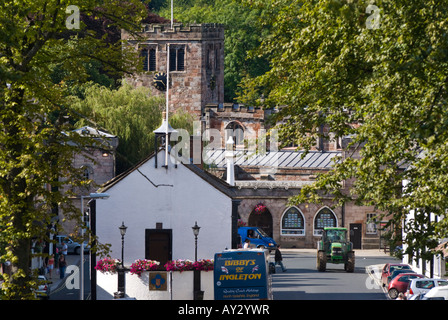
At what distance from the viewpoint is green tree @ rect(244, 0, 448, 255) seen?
2044cm

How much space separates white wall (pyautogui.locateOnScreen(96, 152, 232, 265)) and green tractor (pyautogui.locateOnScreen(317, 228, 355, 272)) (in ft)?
38.5

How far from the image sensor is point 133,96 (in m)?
77.1

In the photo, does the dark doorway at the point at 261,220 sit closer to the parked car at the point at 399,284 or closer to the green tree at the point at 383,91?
the parked car at the point at 399,284

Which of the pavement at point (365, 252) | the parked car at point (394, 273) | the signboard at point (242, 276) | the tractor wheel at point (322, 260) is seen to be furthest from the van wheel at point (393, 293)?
the pavement at point (365, 252)

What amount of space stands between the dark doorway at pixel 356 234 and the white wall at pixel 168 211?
30.8 m

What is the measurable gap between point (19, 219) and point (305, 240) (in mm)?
50510

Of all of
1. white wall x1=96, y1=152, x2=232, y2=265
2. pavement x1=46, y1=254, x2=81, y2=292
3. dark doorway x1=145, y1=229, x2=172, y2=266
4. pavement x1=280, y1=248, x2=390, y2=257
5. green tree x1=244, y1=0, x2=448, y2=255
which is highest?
green tree x1=244, y1=0, x2=448, y2=255

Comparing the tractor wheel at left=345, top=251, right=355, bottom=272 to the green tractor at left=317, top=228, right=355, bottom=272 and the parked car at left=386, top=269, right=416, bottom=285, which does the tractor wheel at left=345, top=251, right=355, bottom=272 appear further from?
the parked car at left=386, top=269, right=416, bottom=285

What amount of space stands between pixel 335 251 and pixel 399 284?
39.2ft

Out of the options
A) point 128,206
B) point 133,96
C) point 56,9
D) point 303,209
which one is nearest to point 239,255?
point 128,206

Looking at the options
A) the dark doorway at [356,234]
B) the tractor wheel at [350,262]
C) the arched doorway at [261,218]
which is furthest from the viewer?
the arched doorway at [261,218]

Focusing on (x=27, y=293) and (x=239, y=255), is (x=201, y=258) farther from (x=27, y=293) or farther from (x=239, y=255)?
(x=27, y=293)

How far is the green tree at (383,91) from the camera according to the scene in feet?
67.1

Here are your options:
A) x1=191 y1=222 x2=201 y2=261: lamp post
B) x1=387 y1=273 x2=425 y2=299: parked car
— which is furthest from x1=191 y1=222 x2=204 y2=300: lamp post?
x1=387 y1=273 x2=425 y2=299: parked car
